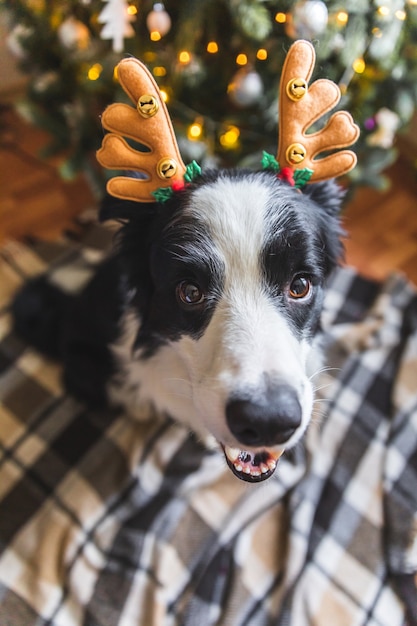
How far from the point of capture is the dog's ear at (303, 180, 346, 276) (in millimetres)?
1297

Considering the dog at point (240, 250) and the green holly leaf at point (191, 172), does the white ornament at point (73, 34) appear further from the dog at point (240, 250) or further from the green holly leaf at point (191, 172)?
the green holly leaf at point (191, 172)

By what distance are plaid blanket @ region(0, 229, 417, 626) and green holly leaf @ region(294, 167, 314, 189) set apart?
0.84 metres

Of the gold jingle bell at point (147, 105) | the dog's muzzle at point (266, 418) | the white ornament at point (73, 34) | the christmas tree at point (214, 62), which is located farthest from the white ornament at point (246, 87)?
the dog's muzzle at point (266, 418)

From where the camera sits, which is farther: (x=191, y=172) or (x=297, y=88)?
(x=191, y=172)

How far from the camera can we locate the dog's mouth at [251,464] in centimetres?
120

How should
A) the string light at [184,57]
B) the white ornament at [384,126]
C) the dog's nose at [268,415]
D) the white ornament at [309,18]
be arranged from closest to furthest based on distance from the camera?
1. the dog's nose at [268,415]
2. the white ornament at [309,18]
3. the string light at [184,57]
4. the white ornament at [384,126]

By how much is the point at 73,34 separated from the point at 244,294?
1.13 m

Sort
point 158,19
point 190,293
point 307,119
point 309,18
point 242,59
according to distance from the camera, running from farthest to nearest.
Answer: point 242,59
point 158,19
point 309,18
point 190,293
point 307,119

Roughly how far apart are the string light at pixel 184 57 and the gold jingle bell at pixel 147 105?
0.70 meters

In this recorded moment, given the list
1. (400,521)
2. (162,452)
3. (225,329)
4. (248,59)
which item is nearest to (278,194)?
(225,329)

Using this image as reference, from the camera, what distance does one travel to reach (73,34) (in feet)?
5.46

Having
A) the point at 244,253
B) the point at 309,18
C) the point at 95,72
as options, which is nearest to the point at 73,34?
the point at 95,72

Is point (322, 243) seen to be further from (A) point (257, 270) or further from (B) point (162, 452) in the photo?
(B) point (162, 452)

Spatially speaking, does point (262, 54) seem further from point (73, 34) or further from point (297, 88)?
point (297, 88)
